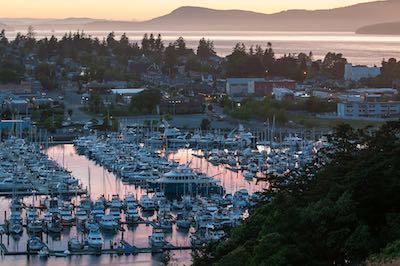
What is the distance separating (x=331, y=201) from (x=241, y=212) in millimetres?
4750

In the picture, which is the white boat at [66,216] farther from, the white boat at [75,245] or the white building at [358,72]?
the white building at [358,72]

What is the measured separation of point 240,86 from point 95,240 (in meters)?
14.4

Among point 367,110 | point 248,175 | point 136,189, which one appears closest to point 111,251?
point 136,189

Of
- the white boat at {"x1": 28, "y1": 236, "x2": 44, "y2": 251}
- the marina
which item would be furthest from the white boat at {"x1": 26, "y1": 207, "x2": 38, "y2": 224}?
the white boat at {"x1": 28, "y1": 236, "x2": 44, "y2": 251}

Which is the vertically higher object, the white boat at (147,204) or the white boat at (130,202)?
the white boat at (130,202)

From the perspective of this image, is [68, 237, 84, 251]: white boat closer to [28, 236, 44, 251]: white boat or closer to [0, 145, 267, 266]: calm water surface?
[0, 145, 267, 266]: calm water surface

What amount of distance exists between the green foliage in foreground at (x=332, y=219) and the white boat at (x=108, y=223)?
3.49m

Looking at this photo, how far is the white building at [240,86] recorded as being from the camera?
23453 millimetres

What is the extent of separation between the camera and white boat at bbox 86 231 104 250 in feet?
31.2

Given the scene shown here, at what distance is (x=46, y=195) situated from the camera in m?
12.0

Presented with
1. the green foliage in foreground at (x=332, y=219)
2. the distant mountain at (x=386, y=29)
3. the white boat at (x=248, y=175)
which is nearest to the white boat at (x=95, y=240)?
the green foliage in foreground at (x=332, y=219)

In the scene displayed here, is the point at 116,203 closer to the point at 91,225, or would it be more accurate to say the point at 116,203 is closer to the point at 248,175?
the point at 91,225

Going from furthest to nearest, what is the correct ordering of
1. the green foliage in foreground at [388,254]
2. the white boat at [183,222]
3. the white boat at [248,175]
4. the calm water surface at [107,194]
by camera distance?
the white boat at [248,175] < the white boat at [183,222] < the calm water surface at [107,194] < the green foliage in foreground at [388,254]

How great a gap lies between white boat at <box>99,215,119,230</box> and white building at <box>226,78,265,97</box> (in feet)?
42.7
